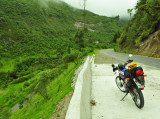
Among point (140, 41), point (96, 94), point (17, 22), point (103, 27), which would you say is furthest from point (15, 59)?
point (103, 27)

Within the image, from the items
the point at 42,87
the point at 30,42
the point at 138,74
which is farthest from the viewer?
the point at 30,42

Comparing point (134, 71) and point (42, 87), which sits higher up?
point (134, 71)

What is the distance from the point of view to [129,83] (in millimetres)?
3201

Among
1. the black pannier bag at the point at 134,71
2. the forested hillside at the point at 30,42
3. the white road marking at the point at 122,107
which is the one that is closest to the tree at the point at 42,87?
the white road marking at the point at 122,107

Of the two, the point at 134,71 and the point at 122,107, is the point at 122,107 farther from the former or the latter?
the point at 134,71

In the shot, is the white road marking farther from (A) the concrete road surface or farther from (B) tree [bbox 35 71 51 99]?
(B) tree [bbox 35 71 51 99]

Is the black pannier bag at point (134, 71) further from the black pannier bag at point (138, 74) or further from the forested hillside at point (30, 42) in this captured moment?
the forested hillside at point (30, 42)

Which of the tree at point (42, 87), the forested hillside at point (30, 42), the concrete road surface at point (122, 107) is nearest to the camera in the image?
the concrete road surface at point (122, 107)

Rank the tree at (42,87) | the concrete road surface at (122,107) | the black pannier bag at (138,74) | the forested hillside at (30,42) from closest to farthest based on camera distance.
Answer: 1. the concrete road surface at (122,107)
2. the black pannier bag at (138,74)
3. the tree at (42,87)
4. the forested hillside at (30,42)

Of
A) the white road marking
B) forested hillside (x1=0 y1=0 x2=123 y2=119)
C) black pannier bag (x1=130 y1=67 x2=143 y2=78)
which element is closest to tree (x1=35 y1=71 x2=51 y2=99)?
the white road marking

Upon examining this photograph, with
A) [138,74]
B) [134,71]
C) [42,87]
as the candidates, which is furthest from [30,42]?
[138,74]

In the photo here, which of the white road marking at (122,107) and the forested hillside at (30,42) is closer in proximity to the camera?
the white road marking at (122,107)

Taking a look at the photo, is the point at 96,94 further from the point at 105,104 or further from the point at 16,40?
the point at 16,40

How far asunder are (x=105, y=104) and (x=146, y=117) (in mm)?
1059
